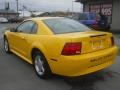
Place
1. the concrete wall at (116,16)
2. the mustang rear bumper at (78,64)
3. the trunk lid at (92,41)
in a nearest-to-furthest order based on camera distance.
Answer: the mustang rear bumper at (78,64) → the trunk lid at (92,41) → the concrete wall at (116,16)

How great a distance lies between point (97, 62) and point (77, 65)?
53 cm

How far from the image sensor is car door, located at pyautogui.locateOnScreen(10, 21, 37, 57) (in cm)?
655

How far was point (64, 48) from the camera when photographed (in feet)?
16.6

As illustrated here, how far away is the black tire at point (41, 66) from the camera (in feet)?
18.7

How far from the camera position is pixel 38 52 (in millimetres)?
5984

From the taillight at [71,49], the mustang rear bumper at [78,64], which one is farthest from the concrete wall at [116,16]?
the taillight at [71,49]

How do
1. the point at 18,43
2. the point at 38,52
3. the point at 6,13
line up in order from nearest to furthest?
the point at 38,52
the point at 18,43
the point at 6,13

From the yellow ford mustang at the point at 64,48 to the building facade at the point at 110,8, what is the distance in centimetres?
1323

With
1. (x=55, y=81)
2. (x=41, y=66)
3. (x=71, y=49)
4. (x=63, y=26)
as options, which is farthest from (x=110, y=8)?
(x=71, y=49)

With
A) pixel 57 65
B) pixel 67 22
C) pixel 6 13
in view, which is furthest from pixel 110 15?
pixel 6 13

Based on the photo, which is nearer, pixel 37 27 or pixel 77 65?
pixel 77 65

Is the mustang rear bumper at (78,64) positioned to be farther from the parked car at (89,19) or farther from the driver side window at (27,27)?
the parked car at (89,19)

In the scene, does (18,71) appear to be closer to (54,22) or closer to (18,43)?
(18,43)

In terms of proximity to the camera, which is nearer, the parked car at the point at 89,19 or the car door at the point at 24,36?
the car door at the point at 24,36
